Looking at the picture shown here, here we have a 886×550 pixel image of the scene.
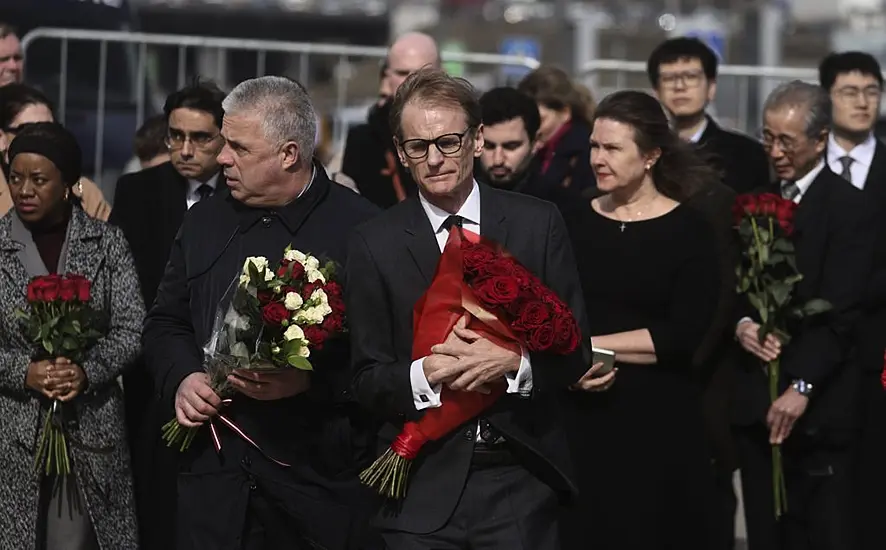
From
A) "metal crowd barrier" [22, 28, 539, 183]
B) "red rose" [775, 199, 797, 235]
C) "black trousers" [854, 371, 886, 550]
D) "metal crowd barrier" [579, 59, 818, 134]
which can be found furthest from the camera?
"metal crowd barrier" [579, 59, 818, 134]

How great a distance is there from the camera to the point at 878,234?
709 centimetres

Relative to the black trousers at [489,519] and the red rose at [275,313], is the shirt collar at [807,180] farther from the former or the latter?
the red rose at [275,313]

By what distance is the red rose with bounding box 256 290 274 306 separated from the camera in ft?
16.1

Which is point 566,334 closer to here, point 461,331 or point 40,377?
point 461,331

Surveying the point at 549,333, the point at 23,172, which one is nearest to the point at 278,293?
the point at 549,333

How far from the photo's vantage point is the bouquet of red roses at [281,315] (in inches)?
192

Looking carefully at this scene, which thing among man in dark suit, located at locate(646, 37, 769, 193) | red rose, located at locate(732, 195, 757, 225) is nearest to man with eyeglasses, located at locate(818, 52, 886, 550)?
man in dark suit, located at locate(646, 37, 769, 193)

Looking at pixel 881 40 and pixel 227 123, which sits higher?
pixel 881 40

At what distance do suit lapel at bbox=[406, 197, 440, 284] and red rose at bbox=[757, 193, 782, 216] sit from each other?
7.24 feet

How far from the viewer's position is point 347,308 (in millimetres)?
4973

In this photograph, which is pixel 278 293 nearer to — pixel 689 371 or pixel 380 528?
pixel 380 528

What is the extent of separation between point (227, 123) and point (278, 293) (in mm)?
704

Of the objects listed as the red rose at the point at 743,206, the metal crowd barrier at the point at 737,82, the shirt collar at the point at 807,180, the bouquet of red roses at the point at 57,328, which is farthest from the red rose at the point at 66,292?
the metal crowd barrier at the point at 737,82

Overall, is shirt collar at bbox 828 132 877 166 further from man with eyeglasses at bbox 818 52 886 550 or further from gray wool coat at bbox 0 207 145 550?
gray wool coat at bbox 0 207 145 550
